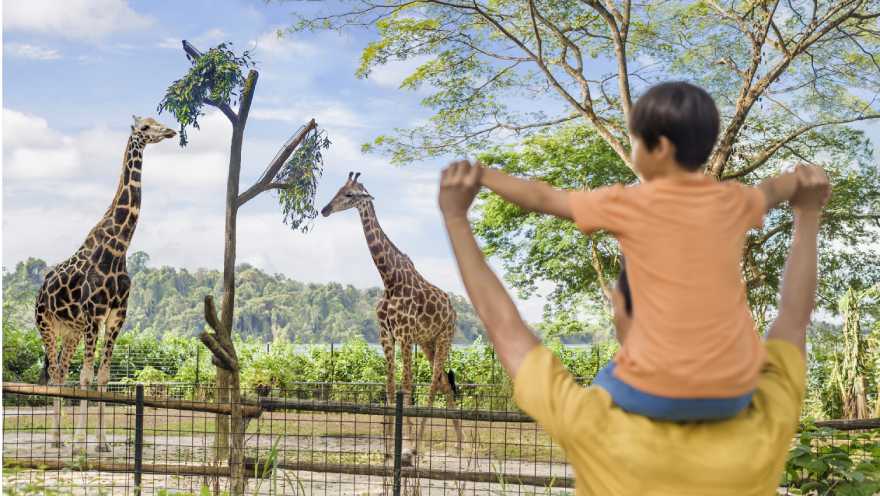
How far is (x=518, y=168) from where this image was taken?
1498 cm

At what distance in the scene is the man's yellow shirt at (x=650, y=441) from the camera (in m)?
1.19

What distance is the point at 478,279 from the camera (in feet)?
4.26

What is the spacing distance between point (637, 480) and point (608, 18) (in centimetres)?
1010

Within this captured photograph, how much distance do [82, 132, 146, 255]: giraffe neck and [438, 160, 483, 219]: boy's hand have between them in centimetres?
694

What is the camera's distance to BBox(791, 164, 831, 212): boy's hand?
4.64ft

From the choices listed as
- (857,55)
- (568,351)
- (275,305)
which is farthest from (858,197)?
(275,305)

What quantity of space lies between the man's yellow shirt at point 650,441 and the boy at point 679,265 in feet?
0.09

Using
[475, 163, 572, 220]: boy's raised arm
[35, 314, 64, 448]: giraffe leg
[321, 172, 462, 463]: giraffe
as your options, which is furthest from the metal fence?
[475, 163, 572, 220]: boy's raised arm

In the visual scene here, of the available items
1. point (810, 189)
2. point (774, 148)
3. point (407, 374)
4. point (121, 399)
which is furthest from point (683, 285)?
point (774, 148)

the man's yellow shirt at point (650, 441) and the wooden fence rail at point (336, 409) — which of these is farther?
the wooden fence rail at point (336, 409)

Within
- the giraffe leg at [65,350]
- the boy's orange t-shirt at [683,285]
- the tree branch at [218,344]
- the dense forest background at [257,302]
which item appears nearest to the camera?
the boy's orange t-shirt at [683,285]

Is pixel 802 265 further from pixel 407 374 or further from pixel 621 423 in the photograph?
pixel 407 374

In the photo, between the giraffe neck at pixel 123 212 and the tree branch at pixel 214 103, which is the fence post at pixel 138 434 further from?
the tree branch at pixel 214 103

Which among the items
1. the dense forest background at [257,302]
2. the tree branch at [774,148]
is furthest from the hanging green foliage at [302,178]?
the dense forest background at [257,302]
